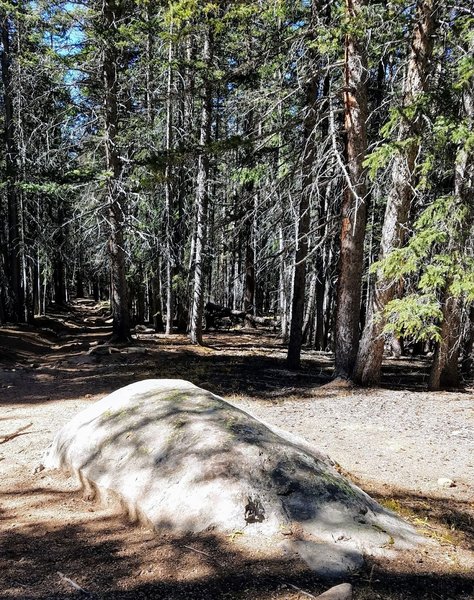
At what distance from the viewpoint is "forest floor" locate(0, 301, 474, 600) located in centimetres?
271

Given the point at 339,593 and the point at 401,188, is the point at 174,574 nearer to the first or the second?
the point at 339,593

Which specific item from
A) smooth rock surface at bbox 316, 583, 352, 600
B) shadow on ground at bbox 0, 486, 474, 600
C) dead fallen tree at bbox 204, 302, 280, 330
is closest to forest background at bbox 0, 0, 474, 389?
dead fallen tree at bbox 204, 302, 280, 330

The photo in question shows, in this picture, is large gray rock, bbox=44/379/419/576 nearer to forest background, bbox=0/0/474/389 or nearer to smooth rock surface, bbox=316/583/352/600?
smooth rock surface, bbox=316/583/352/600

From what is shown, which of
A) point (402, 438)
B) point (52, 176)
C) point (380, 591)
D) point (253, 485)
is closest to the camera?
point (380, 591)

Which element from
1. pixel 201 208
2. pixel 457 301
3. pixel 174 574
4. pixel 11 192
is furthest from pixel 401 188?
pixel 11 192

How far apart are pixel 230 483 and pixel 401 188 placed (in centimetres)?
729

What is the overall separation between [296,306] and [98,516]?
30.5ft

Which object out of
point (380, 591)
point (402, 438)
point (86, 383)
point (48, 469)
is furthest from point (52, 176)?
point (380, 591)

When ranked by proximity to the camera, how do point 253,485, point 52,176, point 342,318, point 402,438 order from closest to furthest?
point 253,485 → point 402,438 → point 342,318 → point 52,176

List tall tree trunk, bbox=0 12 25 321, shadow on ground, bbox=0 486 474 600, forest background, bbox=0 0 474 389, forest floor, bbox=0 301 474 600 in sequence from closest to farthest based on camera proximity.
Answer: shadow on ground, bbox=0 486 474 600 → forest floor, bbox=0 301 474 600 → forest background, bbox=0 0 474 389 → tall tree trunk, bbox=0 12 25 321

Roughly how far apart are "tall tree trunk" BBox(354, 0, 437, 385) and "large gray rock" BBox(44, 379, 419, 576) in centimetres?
563

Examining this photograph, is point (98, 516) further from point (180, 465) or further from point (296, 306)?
point (296, 306)

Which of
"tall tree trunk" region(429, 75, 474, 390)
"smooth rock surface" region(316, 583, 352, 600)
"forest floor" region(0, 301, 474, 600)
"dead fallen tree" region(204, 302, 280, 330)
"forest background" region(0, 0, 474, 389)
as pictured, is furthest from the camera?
"dead fallen tree" region(204, 302, 280, 330)

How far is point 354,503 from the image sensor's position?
3.43 m
